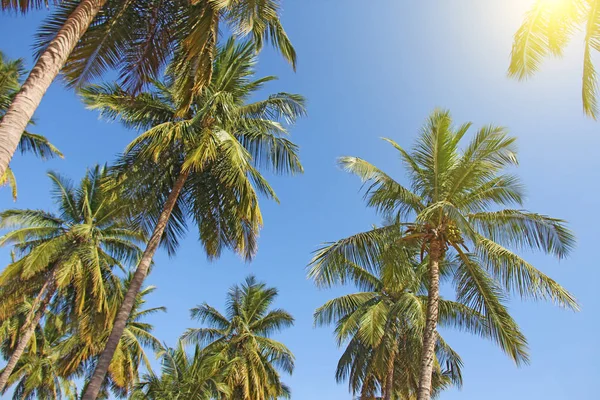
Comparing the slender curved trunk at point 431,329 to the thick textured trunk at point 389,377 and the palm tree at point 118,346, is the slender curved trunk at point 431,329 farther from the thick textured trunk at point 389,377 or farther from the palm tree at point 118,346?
the palm tree at point 118,346

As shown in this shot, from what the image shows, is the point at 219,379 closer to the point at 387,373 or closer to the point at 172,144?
the point at 387,373

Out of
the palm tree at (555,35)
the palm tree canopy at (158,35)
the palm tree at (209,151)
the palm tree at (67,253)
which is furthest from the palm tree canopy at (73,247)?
the palm tree at (555,35)

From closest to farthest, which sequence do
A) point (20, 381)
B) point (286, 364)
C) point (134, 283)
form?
point (134, 283)
point (286, 364)
point (20, 381)

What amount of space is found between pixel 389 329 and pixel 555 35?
10.5 metres

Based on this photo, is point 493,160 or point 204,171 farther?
point 204,171

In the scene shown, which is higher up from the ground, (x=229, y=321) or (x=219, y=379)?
(x=229, y=321)

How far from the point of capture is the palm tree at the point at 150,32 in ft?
21.9

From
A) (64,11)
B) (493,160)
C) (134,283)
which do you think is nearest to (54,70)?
(64,11)

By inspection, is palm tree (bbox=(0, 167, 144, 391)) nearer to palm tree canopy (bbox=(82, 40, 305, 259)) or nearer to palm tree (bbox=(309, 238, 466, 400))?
palm tree canopy (bbox=(82, 40, 305, 259))

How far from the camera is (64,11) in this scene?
673cm

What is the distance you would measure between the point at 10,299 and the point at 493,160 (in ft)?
54.1

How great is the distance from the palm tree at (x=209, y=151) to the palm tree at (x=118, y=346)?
19.0ft

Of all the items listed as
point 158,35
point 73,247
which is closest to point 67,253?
point 73,247

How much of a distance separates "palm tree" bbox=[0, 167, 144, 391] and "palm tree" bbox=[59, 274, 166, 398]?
50 centimetres
